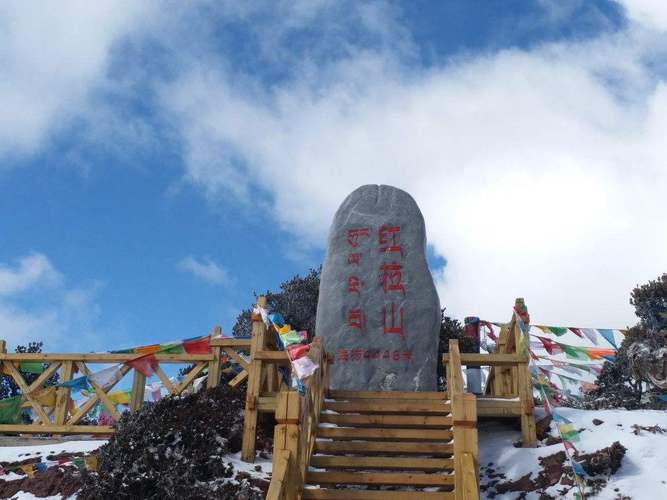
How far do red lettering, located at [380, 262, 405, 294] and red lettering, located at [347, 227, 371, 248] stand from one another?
0.71 metres

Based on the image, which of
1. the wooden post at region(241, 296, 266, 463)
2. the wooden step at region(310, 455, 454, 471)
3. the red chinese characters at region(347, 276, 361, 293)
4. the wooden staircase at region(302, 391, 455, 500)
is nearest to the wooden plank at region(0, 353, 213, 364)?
the wooden post at region(241, 296, 266, 463)

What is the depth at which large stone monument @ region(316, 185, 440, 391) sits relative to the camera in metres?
11.4

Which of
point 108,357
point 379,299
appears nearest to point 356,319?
point 379,299

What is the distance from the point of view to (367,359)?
11500 mm

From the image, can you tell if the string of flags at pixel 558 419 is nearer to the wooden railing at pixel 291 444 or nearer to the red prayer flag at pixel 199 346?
the wooden railing at pixel 291 444

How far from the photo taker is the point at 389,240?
40.8 ft

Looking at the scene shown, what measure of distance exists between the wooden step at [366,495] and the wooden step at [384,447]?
2.80 feet

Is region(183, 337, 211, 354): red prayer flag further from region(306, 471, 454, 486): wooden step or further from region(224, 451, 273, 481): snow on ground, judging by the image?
region(306, 471, 454, 486): wooden step

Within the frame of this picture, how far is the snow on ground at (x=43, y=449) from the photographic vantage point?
37.3 ft

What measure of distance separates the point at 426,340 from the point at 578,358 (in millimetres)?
3007

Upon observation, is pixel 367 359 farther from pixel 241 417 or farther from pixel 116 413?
pixel 116 413

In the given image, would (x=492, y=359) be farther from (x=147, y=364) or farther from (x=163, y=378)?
(x=147, y=364)

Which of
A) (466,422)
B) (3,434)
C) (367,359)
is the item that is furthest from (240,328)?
(466,422)

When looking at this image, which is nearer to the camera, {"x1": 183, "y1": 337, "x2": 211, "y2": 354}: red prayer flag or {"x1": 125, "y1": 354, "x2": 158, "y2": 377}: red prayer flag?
{"x1": 125, "y1": 354, "x2": 158, "y2": 377}: red prayer flag
